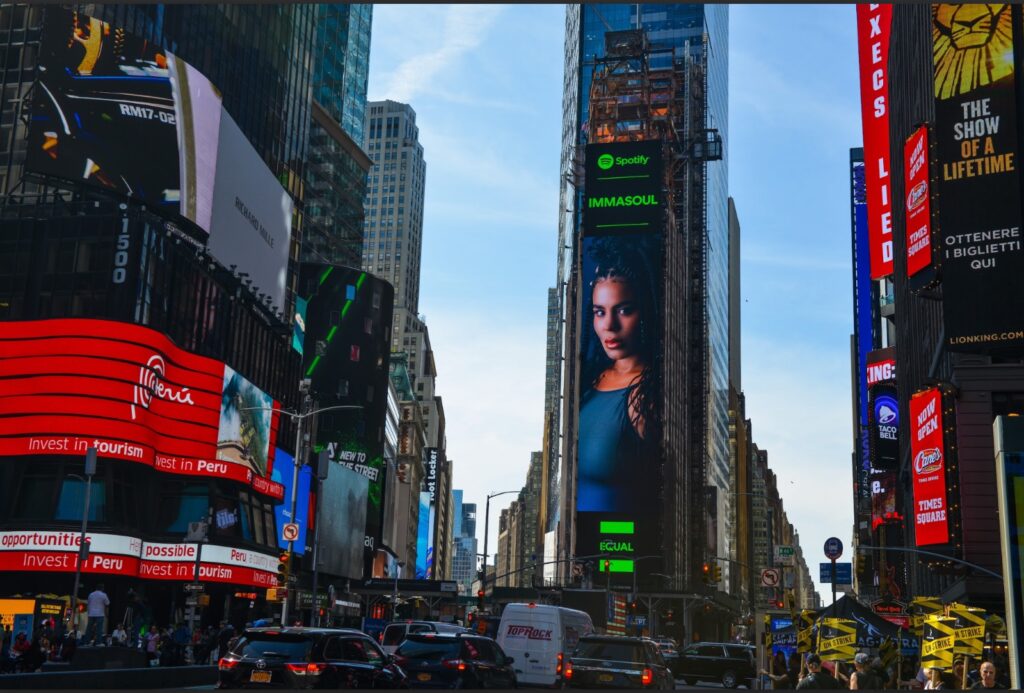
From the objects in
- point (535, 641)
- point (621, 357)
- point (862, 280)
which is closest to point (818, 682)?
point (535, 641)

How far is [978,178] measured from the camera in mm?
51875

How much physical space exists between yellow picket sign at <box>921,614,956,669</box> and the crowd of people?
0.77 ft

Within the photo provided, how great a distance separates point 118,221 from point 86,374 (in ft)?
30.6

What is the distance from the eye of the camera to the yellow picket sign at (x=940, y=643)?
2584cm

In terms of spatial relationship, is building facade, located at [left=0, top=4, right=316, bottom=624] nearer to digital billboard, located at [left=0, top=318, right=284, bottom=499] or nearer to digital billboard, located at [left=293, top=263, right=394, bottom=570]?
digital billboard, located at [left=0, top=318, right=284, bottom=499]

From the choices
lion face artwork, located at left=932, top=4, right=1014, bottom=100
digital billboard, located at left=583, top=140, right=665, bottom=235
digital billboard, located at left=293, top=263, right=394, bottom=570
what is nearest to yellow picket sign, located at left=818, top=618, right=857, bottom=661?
Result: lion face artwork, located at left=932, top=4, right=1014, bottom=100

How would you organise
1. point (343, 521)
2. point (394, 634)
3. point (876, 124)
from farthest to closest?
point (343, 521) < point (876, 124) < point (394, 634)

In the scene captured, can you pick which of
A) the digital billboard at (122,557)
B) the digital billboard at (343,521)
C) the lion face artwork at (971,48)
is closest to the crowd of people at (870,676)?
the lion face artwork at (971,48)

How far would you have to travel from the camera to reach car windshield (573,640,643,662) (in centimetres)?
2842

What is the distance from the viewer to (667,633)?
531ft

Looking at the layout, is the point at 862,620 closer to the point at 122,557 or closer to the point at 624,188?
the point at 122,557

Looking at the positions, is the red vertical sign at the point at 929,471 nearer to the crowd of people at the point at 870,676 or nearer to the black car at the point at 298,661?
the crowd of people at the point at 870,676

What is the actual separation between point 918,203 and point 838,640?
34315mm

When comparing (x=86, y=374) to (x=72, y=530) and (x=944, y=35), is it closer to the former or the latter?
(x=72, y=530)
